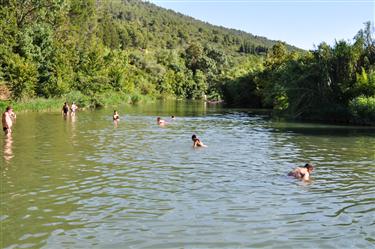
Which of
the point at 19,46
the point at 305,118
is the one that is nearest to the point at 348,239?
the point at 305,118

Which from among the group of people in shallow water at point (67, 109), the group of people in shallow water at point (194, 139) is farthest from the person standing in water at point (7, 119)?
the group of people in shallow water at point (67, 109)

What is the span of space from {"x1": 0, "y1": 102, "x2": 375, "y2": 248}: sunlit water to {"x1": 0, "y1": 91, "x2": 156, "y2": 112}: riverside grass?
2951 centimetres

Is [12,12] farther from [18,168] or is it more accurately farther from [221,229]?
[221,229]

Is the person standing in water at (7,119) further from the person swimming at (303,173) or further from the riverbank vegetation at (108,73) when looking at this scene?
the riverbank vegetation at (108,73)

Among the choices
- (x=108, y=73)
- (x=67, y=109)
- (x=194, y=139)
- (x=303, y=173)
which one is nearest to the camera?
(x=303, y=173)

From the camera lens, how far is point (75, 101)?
6681 centimetres

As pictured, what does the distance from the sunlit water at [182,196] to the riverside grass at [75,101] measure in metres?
29.5

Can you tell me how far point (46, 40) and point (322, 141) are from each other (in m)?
47.6

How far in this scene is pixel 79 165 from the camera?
19516 millimetres

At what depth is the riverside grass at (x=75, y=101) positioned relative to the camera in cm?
5497

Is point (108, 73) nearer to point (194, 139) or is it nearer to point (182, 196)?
point (194, 139)

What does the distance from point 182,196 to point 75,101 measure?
5516 centimetres

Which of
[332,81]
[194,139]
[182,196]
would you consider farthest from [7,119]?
[332,81]

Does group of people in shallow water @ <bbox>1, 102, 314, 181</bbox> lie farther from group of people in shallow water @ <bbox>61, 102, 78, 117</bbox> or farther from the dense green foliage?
the dense green foliage
